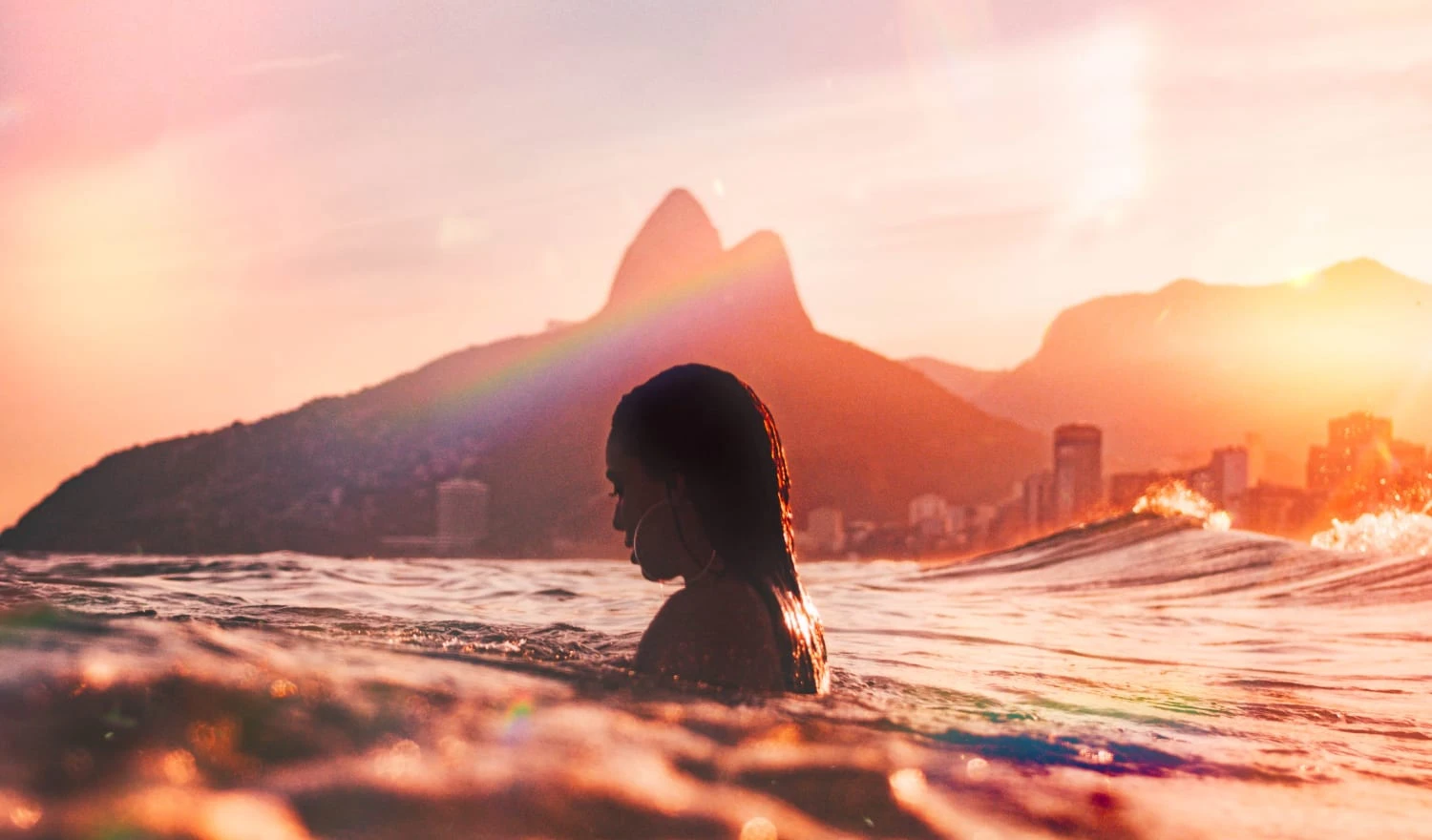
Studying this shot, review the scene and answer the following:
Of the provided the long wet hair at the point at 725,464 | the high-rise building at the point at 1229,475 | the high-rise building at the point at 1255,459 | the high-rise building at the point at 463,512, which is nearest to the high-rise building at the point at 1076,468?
the high-rise building at the point at 1229,475

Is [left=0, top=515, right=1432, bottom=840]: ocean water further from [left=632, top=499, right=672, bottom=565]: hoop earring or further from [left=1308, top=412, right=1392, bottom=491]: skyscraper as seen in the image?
[left=1308, top=412, right=1392, bottom=491]: skyscraper

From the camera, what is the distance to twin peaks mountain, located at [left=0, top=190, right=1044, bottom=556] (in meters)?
139

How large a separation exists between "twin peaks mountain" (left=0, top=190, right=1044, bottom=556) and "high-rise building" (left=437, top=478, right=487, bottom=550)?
1674 millimetres

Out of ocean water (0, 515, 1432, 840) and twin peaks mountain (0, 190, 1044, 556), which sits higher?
twin peaks mountain (0, 190, 1044, 556)

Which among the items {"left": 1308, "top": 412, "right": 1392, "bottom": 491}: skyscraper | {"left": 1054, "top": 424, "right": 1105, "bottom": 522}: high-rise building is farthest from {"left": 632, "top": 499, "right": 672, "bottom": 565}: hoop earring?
{"left": 1054, "top": 424, "right": 1105, "bottom": 522}: high-rise building

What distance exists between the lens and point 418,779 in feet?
9.02

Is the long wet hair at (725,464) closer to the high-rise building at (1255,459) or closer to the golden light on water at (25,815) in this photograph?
the golden light on water at (25,815)

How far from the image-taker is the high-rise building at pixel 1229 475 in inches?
3774

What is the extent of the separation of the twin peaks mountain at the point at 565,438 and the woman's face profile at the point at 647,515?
12572cm

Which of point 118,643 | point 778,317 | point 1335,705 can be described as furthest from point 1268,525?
point 118,643

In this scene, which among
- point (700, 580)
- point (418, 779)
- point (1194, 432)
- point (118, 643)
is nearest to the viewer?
point (418, 779)

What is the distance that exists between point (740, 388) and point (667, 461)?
0.41 metres

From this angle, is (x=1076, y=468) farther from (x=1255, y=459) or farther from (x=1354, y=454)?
(x=1255, y=459)

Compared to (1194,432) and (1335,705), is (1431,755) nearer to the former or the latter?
(1335,705)
